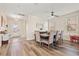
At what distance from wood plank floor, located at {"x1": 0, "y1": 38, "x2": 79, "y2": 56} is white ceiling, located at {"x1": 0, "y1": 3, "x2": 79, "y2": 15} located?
0.61 metres

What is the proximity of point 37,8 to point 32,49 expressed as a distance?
2.82ft

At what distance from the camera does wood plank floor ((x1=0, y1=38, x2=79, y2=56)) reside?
8.00 feet

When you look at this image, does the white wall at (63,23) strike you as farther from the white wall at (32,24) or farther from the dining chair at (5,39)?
the dining chair at (5,39)

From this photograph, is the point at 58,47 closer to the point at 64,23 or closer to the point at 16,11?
the point at 64,23

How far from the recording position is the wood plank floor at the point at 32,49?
Answer: 2.44 meters

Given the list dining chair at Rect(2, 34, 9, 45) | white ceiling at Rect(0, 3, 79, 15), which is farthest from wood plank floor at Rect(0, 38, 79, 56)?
white ceiling at Rect(0, 3, 79, 15)

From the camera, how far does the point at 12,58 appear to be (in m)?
2.49

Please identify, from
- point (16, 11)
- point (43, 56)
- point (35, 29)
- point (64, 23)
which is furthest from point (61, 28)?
point (16, 11)

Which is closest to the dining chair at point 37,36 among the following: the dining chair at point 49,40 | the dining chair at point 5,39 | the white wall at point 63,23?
the dining chair at point 49,40

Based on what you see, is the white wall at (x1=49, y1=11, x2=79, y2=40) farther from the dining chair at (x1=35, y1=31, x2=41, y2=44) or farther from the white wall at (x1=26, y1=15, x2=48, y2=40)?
the dining chair at (x1=35, y1=31, x2=41, y2=44)

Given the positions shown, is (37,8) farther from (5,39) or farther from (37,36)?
(5,39)

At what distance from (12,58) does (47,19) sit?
1.09 metres

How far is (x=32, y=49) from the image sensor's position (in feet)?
8.20

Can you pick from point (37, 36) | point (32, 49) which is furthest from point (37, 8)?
point (32, 49)
